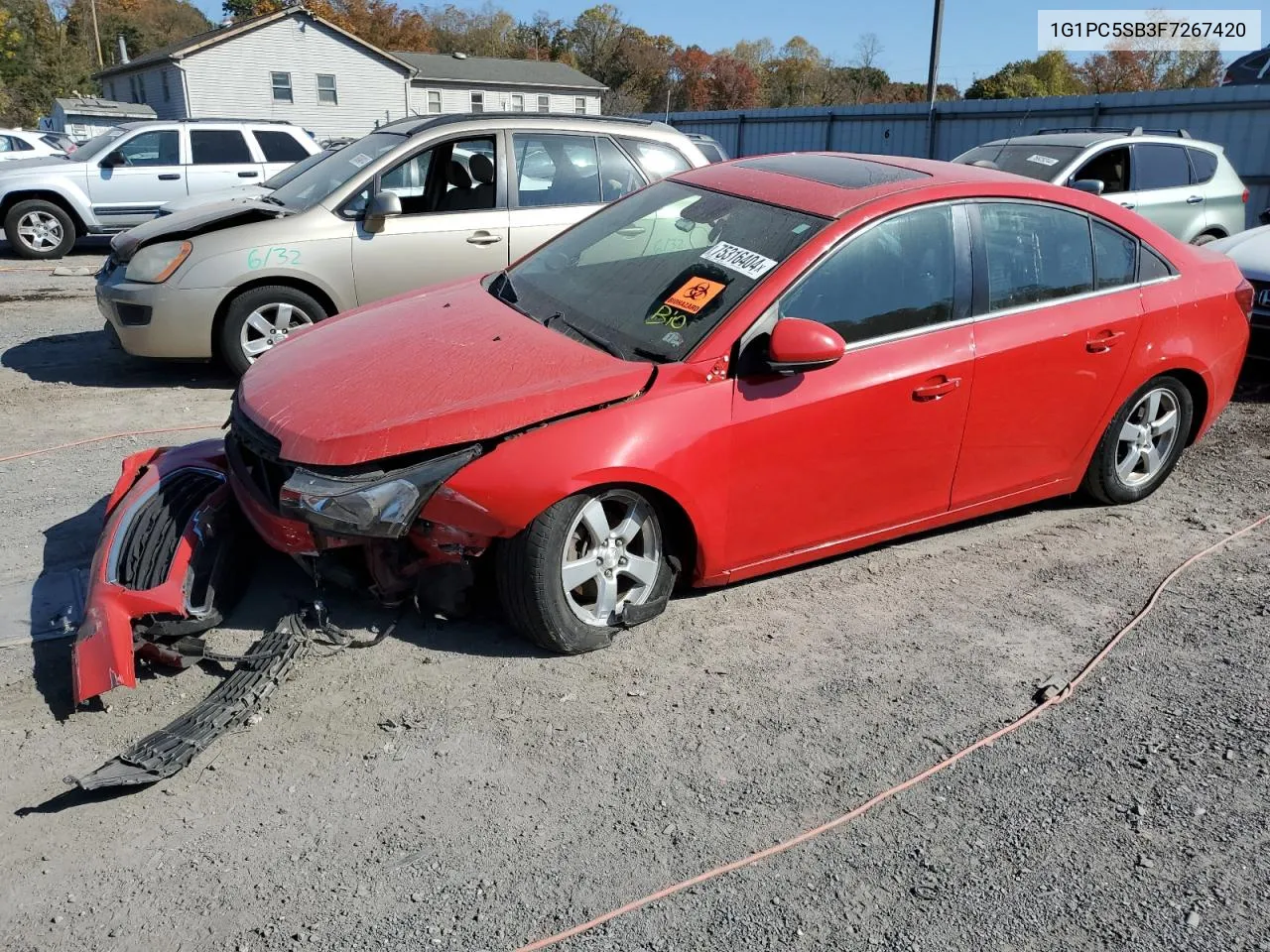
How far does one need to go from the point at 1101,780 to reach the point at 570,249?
317cm

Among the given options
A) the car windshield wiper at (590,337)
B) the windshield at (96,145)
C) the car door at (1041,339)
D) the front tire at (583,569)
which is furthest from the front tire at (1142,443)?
the windshield at (96,145)

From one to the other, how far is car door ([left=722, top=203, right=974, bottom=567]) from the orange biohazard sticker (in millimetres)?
287

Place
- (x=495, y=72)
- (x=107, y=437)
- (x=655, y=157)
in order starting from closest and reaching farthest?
(x=107, y=437)
(x=655, y=157)
(x=495, y=72)

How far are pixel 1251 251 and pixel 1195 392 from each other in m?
3.32

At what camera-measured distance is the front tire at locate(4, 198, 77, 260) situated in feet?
43.4

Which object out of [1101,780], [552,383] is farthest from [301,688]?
[1101,780]

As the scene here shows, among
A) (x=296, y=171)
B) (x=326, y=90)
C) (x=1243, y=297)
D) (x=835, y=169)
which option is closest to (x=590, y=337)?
(x=835, y=169)

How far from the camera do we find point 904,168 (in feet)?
15.4

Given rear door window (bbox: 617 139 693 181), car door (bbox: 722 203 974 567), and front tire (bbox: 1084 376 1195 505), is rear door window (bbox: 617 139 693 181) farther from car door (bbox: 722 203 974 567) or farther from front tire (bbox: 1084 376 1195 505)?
front tire (bbox: 1084 376 1195 505)

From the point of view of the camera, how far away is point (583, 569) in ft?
12.4

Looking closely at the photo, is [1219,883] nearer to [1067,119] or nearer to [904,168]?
[904,168]

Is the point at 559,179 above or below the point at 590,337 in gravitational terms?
above

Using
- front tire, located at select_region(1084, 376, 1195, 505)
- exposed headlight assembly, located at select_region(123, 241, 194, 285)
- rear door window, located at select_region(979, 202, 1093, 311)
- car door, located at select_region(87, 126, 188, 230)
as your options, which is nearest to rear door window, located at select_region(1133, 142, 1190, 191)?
front tire, located at select_region(1084, 376, 1195, 505)

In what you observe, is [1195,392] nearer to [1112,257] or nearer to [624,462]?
[1112,257]
